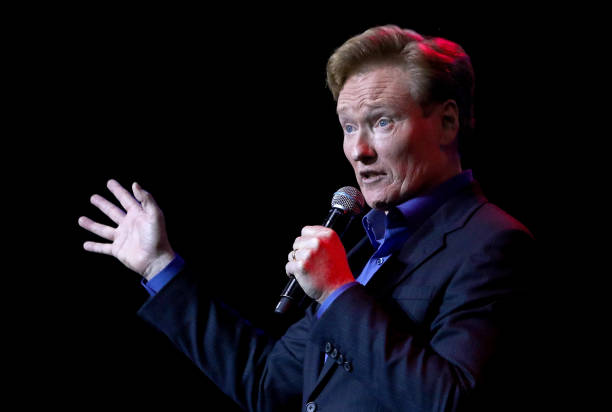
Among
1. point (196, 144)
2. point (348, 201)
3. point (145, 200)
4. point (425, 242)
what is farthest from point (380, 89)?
point (196, 144)

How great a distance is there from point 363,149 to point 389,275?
13.9 inches

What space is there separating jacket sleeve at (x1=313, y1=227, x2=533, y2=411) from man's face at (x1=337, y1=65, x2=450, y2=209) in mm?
328

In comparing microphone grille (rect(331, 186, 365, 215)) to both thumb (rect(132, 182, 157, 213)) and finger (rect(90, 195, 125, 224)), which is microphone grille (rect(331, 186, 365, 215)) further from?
finger (rect(90, 195, 125, 224))

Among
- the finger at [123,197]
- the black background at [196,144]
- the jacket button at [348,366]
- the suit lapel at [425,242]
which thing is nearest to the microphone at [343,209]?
the suit lapel at [425,242]

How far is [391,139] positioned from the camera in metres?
1.68

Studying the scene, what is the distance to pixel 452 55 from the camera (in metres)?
1.79

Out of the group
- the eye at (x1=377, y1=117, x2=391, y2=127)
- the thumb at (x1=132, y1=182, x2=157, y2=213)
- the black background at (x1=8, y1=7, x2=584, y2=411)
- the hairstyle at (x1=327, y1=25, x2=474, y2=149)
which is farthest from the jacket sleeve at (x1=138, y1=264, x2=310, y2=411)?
the black background at (x1=8, y1=7, x2=584, y2=411)

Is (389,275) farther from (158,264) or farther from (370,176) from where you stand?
(158,264)

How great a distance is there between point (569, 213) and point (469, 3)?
998 mm

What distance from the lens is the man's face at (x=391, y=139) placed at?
5.52 feet

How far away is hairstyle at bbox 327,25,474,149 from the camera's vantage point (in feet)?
5.57

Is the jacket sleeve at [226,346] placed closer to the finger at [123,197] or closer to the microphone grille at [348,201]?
the finger at [123,197]

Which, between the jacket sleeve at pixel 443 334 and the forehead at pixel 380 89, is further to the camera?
the forehead at pixel 380 89

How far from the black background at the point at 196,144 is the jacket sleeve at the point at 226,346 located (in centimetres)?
108
